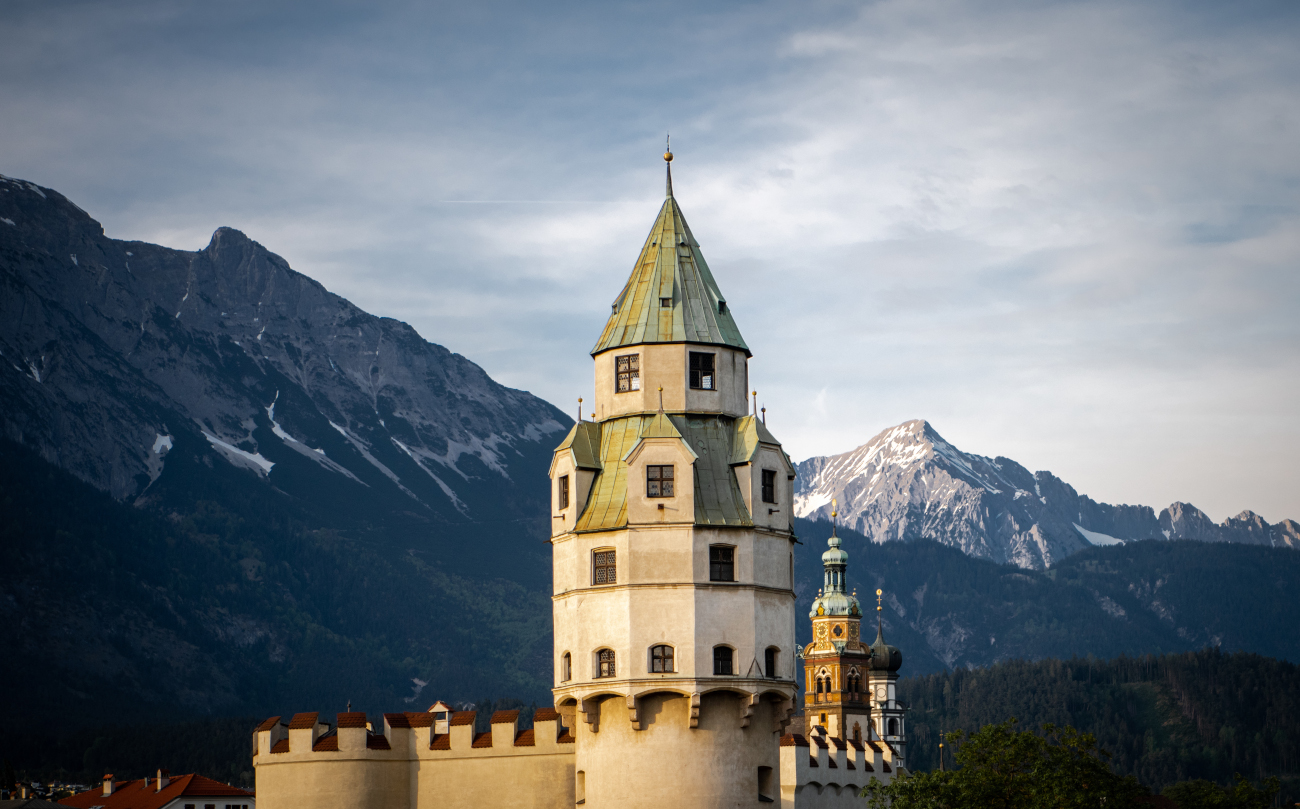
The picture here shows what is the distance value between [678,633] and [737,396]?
36.7 feet

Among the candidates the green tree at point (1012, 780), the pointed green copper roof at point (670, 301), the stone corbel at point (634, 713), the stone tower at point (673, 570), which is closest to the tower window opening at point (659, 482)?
the stone tower at point (673, 570)

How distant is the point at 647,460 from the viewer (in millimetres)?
69562

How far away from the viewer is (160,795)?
148750 mm

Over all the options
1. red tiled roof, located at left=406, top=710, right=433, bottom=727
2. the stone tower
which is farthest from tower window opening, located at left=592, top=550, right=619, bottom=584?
red tiled roof, located at left=406, top=710, right=433, bottom=727

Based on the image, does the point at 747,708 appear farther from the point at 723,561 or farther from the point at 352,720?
the point at 352,720

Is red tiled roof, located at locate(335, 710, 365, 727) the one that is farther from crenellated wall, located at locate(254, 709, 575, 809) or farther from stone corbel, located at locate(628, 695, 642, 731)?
stone corbel, located at locate(628, 695, 642, 731)

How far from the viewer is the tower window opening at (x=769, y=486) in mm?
71375

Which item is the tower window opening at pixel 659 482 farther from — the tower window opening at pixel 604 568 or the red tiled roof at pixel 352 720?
the red tiled roof at pixel 352 720

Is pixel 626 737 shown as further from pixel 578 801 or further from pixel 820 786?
pixel 820 786

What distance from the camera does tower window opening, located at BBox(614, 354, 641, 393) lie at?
72688mm

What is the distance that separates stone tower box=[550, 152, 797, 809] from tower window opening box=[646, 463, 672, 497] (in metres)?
0.04

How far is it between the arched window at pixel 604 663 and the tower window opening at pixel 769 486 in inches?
358

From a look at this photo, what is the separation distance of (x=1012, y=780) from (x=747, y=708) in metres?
20.6

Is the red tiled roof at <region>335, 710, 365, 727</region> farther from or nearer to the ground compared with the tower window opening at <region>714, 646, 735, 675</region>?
nearer to the ground
